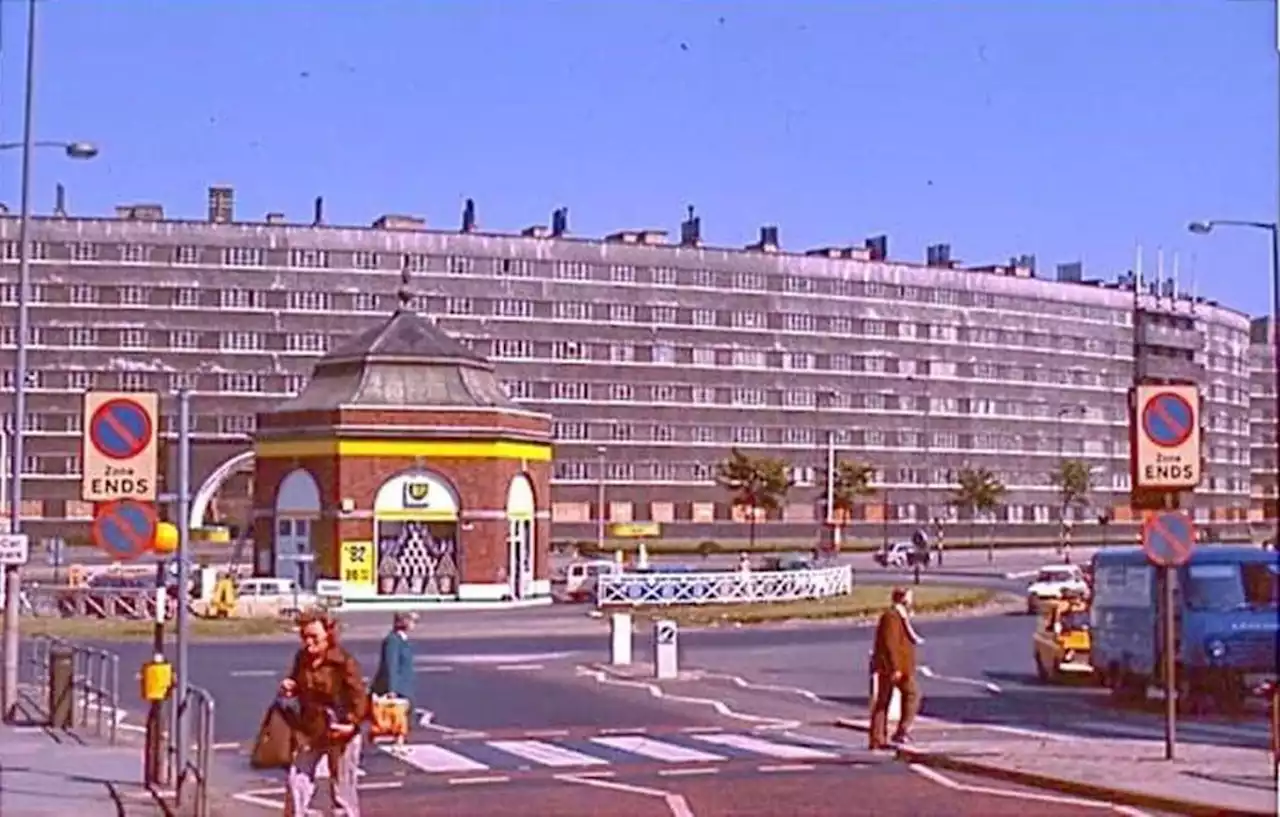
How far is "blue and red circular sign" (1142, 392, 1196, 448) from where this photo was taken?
2184cm

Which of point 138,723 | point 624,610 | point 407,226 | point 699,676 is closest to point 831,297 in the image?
point 407,226

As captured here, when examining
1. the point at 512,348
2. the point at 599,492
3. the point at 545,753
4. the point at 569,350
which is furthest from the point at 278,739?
the point at 569,350

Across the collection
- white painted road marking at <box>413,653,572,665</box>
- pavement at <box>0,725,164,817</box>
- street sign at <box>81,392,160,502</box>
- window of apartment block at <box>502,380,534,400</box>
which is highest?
window of apartment block at <box>502,380,534,400</box>

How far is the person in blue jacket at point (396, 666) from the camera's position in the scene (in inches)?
1057

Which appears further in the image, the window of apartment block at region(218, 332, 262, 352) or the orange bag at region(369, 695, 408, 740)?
the window of apartment block at region(218, 332, 262, 352)

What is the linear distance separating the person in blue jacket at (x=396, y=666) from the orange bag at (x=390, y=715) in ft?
1.02

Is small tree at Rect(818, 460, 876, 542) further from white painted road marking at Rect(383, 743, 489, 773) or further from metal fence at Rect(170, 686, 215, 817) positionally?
metal fence at Rect(170, 686, 215, 817)

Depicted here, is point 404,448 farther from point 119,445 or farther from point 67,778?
point 119,445

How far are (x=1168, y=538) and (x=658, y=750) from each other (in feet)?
21.5

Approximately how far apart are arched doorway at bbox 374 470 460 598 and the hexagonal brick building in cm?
3

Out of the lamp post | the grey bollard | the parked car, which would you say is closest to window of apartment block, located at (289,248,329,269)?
the lamp post

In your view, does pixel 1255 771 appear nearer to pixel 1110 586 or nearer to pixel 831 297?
pixel 1110 586

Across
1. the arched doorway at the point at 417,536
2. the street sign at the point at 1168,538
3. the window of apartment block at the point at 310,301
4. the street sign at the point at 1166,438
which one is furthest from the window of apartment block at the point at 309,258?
the street sign at the point at 1166,438

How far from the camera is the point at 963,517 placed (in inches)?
5768
